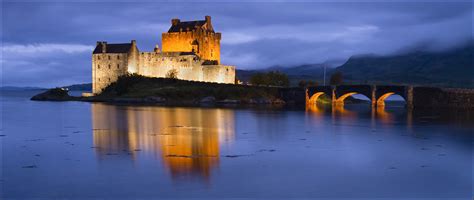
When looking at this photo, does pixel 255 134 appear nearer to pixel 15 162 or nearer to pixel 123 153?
pixel 123 153

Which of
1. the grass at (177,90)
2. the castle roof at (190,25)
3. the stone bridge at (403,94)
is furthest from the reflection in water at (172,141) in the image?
the castle roof at (190,25)

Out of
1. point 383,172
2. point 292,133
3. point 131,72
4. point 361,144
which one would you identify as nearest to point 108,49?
point 131,72

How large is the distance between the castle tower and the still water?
163ft

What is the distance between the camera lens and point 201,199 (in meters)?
11.5

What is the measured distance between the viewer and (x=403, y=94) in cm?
6272

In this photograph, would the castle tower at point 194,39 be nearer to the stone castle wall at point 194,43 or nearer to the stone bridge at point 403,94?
the stone castle wall at point 194,43

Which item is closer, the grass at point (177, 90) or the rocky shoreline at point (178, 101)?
the rocky shoreline at point (178, 101)

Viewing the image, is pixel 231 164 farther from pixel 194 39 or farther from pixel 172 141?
pixel 194 39

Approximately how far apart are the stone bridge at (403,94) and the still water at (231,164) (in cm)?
3592

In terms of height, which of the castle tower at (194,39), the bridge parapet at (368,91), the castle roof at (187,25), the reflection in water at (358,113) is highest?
the castle roof at (187,25)

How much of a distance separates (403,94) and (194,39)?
29790mm

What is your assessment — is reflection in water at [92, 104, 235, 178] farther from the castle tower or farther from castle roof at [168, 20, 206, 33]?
castle roof at [168, 20, 206, 33]

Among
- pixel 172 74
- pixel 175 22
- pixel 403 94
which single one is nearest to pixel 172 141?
pixel 403 94

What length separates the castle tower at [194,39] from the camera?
247 ft
